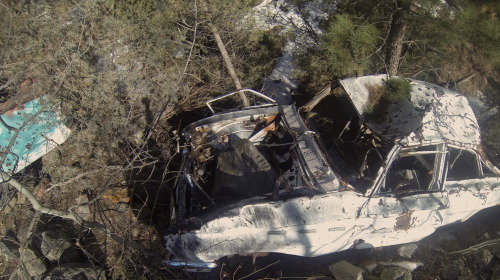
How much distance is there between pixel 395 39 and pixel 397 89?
1.52m

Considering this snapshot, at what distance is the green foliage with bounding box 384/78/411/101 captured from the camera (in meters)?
4.66

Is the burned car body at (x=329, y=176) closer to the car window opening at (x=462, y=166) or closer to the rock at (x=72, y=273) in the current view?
the car window opening at (x=462, y=166)

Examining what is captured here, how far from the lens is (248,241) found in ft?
12.2

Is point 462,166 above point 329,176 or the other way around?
the other way around

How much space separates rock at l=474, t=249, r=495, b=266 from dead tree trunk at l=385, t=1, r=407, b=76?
2858 millimetres

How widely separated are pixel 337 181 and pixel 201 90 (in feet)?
10.9

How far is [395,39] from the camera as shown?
5.78 meters

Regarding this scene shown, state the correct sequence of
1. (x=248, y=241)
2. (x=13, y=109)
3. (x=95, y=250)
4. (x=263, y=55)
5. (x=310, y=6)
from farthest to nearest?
(x=310, y=6), (x=263, y=55), (x=13, y=109), (x=95, y=250), (x=248, y=241)

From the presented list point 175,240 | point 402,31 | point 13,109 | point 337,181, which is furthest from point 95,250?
point 402,31

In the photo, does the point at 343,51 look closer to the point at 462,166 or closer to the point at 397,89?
the point at 397,89

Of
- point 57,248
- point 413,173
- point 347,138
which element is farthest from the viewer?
point 347,138

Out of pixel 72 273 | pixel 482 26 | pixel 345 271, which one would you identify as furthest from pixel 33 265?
pixel 482 26

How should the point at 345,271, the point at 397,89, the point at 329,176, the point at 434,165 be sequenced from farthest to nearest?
the point at 397,89
the point at 345,271
the point at 434,165
the point at 329,176

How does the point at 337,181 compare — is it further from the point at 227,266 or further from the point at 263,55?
the point at 263,55
